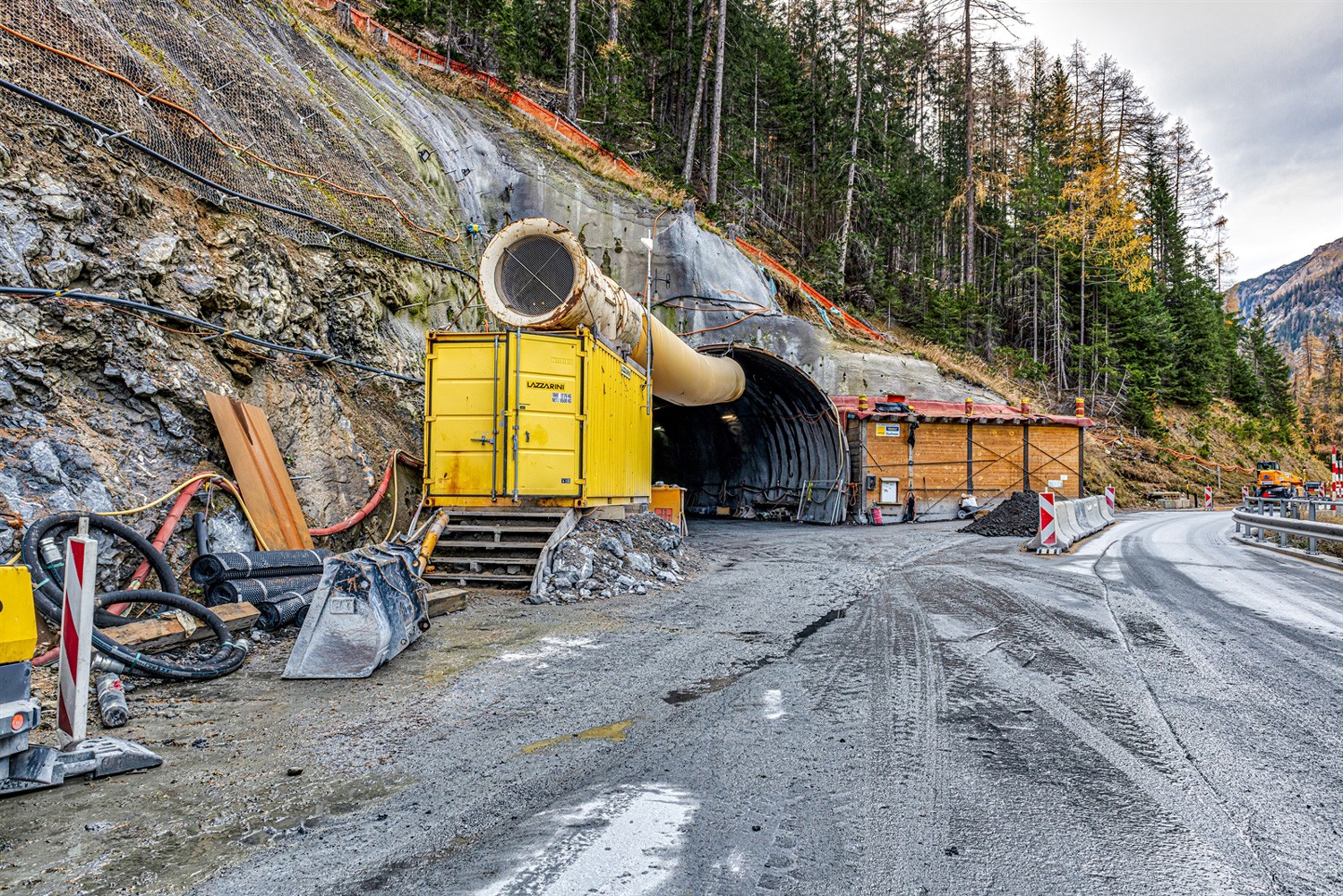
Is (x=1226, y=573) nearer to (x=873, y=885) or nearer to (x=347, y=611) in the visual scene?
(x=873, y=885)

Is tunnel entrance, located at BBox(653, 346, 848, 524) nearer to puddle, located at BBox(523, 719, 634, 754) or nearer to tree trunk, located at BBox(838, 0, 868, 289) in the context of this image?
tree trunk, located at BBox(838, 0, 868, 289)

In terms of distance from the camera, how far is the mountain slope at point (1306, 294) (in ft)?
515

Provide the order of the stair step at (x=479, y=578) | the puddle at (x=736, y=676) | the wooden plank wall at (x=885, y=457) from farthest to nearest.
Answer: the wooden plank wall at (x=885, y=457) → the stair step at (x=479, y=578) → the puddle at (x=736, y=676)

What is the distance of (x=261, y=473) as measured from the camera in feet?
24.4

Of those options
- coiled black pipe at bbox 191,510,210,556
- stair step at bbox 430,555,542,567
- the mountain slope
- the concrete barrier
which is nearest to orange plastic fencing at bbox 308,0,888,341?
the concrete barrier

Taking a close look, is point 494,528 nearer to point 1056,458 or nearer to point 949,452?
point 949,452

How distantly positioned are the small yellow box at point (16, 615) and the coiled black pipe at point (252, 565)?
3306 mm

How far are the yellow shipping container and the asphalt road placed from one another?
2566 mm

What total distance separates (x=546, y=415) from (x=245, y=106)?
23.3 ft

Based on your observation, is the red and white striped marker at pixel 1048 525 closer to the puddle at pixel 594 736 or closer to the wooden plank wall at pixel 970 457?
the wooden plank wall at pixel 970 457

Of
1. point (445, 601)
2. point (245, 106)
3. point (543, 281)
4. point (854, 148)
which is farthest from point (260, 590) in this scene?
point (854, 148)

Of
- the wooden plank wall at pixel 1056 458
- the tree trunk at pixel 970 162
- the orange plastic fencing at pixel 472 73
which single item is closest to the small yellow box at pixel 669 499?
the orange plastic fencing at pixel 472 73

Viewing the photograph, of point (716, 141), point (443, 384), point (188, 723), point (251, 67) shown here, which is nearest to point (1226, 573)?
point (443, 384)

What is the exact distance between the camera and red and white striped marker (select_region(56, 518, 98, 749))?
10.9 feet
